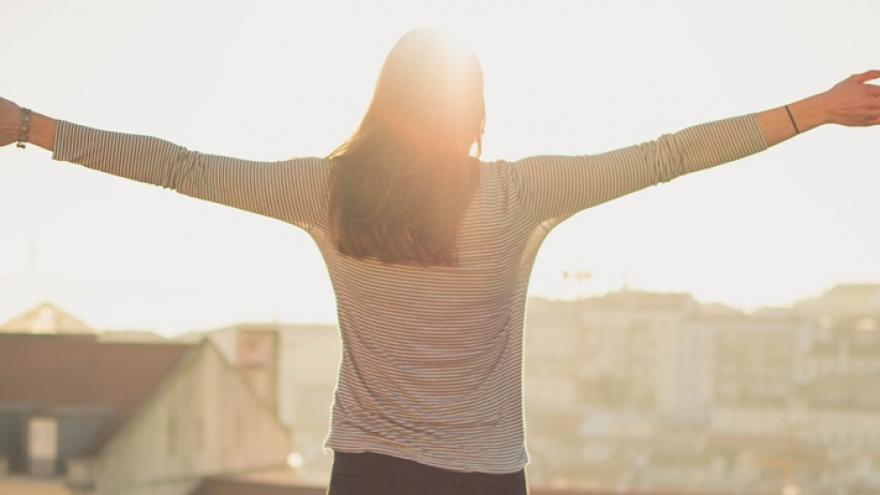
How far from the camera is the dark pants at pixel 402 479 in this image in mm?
1947

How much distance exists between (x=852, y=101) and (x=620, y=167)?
1.17ft

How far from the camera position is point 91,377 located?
79.0 ft

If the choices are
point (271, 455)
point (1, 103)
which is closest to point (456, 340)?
point (1, 103)

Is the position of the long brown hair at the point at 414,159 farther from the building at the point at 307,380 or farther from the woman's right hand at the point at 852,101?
the building at the point at 307,380

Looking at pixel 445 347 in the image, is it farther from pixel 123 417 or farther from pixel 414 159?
pixel 123 417

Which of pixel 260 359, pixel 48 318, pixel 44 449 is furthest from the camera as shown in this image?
pixel 48 318

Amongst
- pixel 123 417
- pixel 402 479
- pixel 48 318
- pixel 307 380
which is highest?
pixel 402 479

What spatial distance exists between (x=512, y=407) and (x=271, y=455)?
78.9ft

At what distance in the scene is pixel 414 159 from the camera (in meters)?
1.91

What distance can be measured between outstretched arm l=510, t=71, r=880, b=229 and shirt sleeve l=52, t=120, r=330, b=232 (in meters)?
0.30

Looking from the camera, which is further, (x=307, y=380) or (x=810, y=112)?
(x=307, y=380)

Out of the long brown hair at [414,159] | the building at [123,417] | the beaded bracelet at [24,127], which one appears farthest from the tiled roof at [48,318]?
the long brown hair at [414,159]

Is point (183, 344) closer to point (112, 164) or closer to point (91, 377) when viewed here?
point (91, 377)

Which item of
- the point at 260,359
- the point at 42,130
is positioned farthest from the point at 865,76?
the point at 260,359
